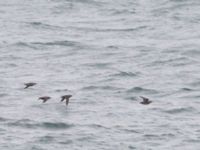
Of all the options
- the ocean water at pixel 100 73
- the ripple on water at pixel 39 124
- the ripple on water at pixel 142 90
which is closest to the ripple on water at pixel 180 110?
the ocean water at pixel 100 73

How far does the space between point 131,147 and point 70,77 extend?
20.4 ft

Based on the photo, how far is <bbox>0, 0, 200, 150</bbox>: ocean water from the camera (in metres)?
21.3

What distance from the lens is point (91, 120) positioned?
22.3 m

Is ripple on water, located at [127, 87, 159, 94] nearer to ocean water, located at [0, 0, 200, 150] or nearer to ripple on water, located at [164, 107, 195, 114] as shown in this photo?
ocean water, located at [0, 0, 200, 150]

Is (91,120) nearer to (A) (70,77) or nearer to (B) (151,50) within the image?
(A) (70,77)

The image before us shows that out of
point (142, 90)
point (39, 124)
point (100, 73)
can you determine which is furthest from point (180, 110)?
point (100, 73)

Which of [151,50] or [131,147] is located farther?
[151,50]

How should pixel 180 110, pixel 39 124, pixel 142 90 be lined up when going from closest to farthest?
1. pixel 39 124
2. pixel 180 110
3. pixel 142 90

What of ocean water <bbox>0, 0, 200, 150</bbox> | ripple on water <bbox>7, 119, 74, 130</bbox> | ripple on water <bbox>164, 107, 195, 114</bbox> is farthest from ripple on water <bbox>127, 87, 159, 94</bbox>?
ripple on water <bbox>7, 119, 74, 130</bbox>

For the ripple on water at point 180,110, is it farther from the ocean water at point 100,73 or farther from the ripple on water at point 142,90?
the ripple on water at point 142,90

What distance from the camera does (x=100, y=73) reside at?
88.6 feet

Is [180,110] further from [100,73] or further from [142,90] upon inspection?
[100,73]

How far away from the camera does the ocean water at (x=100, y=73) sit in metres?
21.3

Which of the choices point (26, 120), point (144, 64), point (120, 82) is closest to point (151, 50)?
point (144, 64)
